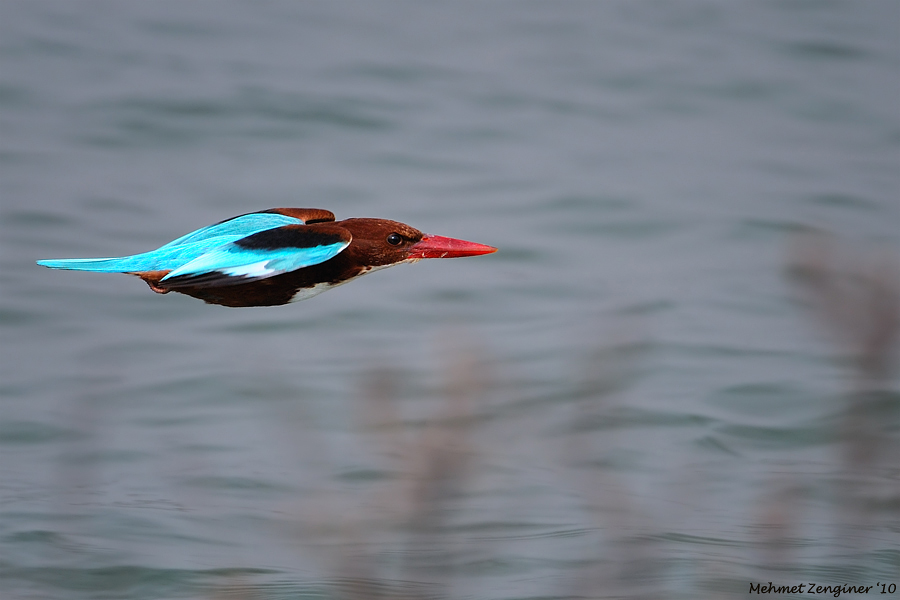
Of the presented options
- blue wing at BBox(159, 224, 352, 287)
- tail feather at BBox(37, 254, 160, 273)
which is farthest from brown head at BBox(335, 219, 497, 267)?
tail feather at BBox(37, 254, 160, 273)

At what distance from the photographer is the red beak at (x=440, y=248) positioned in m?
3.05

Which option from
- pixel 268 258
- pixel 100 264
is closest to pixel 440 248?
pixel 268 258

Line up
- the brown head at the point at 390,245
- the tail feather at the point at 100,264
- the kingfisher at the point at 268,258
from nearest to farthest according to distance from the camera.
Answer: the tail feather at the point at 100,264 < the kingfisher at the point at 268,258 < the brown head at the point at 390,245

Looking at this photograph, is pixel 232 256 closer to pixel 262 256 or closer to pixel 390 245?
pixel 262 256

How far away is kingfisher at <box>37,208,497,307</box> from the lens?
8.66 ft

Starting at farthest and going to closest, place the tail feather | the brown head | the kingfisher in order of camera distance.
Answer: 1. the brown head
2. the kingfisher
3. the tail feather

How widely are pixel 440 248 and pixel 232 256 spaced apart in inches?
24.2

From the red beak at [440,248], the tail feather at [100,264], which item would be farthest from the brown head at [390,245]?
the tail feather at [100,264]

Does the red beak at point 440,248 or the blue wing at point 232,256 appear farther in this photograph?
the red beak at point 440,248

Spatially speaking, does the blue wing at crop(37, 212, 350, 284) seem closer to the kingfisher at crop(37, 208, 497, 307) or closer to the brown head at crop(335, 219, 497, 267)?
the kingfisher at crop(37, 208, 497, 307)

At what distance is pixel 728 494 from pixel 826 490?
0.52 m

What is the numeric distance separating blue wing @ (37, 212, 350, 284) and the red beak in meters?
0.29

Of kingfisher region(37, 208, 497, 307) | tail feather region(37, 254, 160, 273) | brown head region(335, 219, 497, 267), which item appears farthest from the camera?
brown head region(335, 219, 497, 267)

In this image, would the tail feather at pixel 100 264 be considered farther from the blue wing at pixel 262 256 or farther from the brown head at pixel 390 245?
the brown head at pixel 390 245
